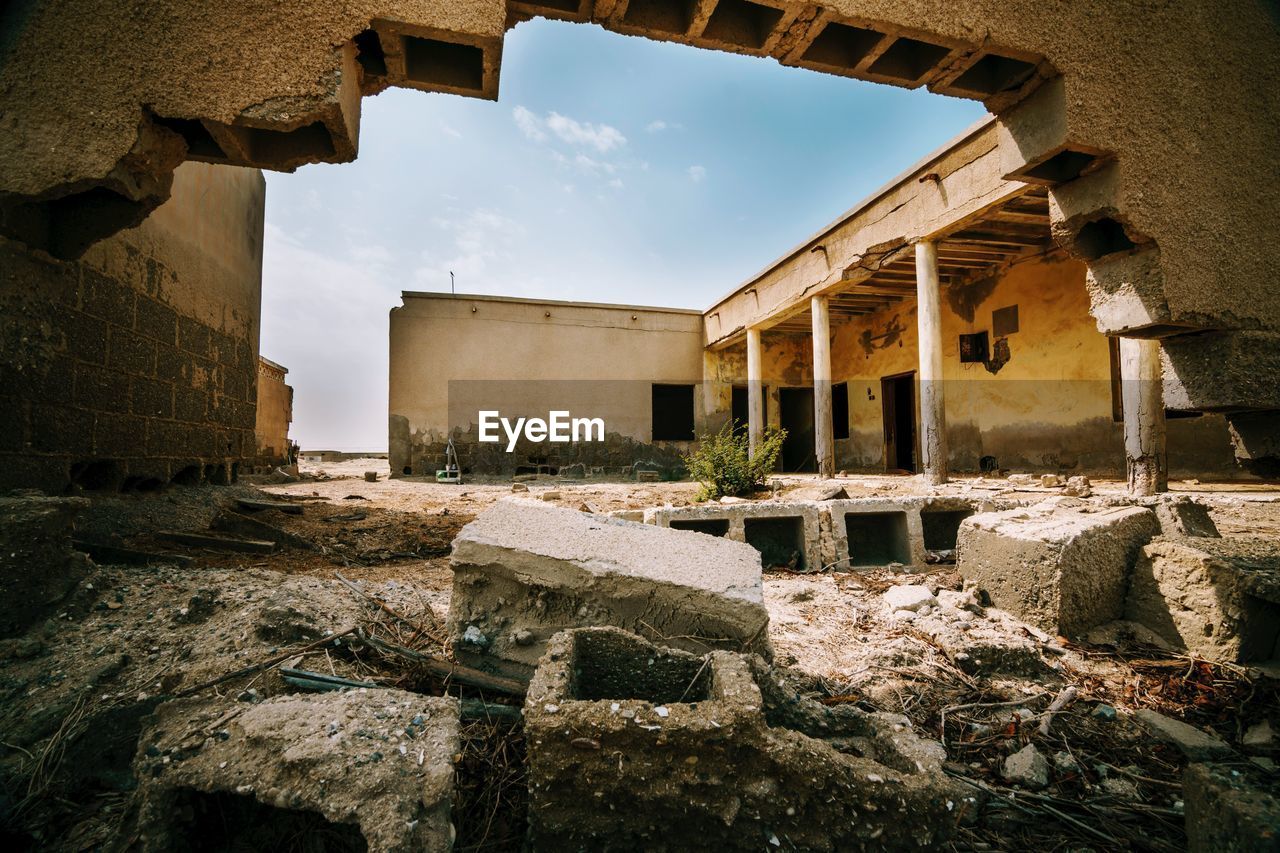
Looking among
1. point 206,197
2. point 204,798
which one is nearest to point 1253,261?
point 204,798

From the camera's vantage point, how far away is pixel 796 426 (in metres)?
16.3

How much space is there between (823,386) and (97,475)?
8.79m

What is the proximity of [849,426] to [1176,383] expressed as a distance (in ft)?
31.7

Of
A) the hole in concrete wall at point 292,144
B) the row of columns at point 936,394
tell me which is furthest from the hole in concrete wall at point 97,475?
the row of columns at point 936,394

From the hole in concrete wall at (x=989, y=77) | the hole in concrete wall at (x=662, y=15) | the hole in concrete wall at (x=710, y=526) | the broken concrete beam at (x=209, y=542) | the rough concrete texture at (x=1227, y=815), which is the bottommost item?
the rough concrete texture at (x=1227, y=815)

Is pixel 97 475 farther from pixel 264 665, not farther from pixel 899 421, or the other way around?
pixel 899 421

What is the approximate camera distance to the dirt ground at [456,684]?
1664 millimetres

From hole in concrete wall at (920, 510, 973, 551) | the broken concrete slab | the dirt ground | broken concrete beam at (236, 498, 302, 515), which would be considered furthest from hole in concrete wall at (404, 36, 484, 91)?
hole in concrete wall at (920, 510, 973, 551)

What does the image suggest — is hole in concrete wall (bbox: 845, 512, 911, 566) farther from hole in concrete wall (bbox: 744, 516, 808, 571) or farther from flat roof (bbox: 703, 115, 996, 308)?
flat roof (bbox: 703, 115, 996, 308)

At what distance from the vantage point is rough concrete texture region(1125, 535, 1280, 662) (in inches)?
100

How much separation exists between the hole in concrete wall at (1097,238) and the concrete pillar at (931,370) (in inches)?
154

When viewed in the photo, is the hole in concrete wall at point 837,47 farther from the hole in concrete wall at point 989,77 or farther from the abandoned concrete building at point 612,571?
the hole in concrete wall at point 989,77

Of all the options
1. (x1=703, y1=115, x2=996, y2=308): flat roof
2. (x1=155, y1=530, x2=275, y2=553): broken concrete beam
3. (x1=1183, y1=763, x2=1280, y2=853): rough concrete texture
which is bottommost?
(x1=1183, y1=763, x2=1280, y2=853): rough concrete texture

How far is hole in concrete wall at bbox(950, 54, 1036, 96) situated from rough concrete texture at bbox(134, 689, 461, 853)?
3865mm
